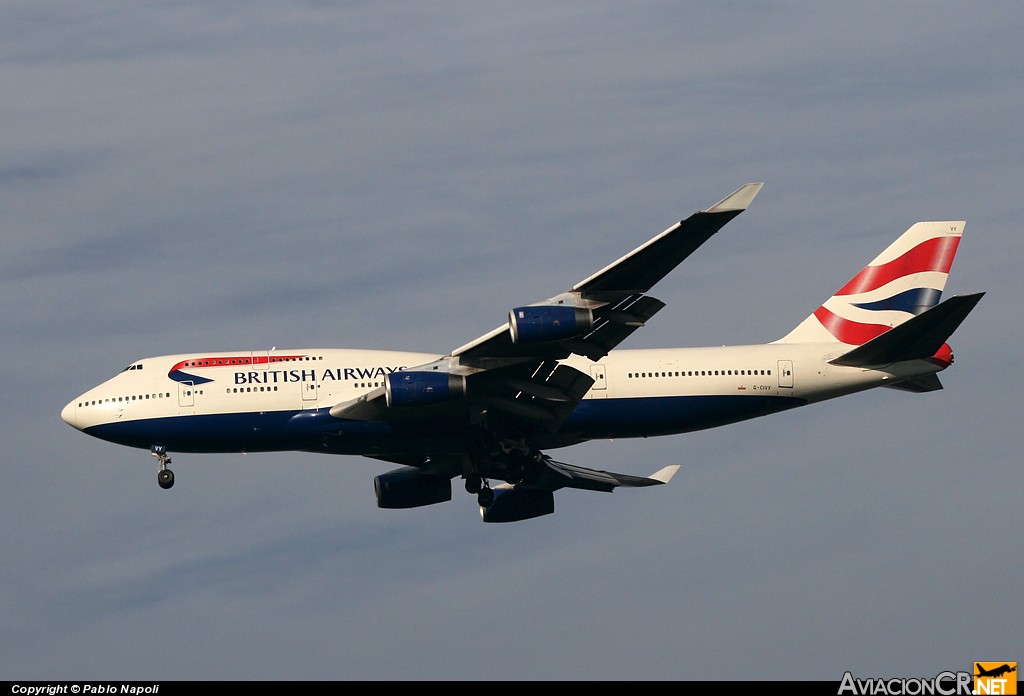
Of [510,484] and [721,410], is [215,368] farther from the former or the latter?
[721,410]

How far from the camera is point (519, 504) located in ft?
190

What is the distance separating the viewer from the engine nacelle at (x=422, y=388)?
47.6m

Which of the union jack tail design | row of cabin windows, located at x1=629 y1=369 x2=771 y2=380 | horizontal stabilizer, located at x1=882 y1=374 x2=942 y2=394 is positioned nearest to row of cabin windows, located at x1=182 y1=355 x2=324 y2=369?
row of cabin windows, located at x1=629 y1=369 x2=771 y2=380

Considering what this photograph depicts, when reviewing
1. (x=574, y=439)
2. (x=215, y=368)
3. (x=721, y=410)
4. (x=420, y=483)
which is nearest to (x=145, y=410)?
(x=215, y=368)

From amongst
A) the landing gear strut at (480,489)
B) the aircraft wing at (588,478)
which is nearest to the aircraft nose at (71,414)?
the landing gear strut at (480,489)

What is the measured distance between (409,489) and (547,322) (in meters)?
13.8

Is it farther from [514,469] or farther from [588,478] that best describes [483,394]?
[588,478]

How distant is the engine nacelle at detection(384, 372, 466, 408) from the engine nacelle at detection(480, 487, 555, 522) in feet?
34.8

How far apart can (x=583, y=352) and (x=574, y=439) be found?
588 centimetres

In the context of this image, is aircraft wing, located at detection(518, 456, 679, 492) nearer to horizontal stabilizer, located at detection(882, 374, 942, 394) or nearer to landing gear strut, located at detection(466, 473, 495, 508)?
landing gear strut, located at detection(466, 473, 495, 508)

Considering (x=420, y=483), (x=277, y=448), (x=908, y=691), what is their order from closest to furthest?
(x=908, y=691) < (x=277, y=448) < (x=420, y=483)

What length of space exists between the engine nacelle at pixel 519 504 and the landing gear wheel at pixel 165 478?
12102mm

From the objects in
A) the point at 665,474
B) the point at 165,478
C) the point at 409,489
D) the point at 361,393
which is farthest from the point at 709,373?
the point at 165,478

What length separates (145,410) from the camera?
5181 centimetres
